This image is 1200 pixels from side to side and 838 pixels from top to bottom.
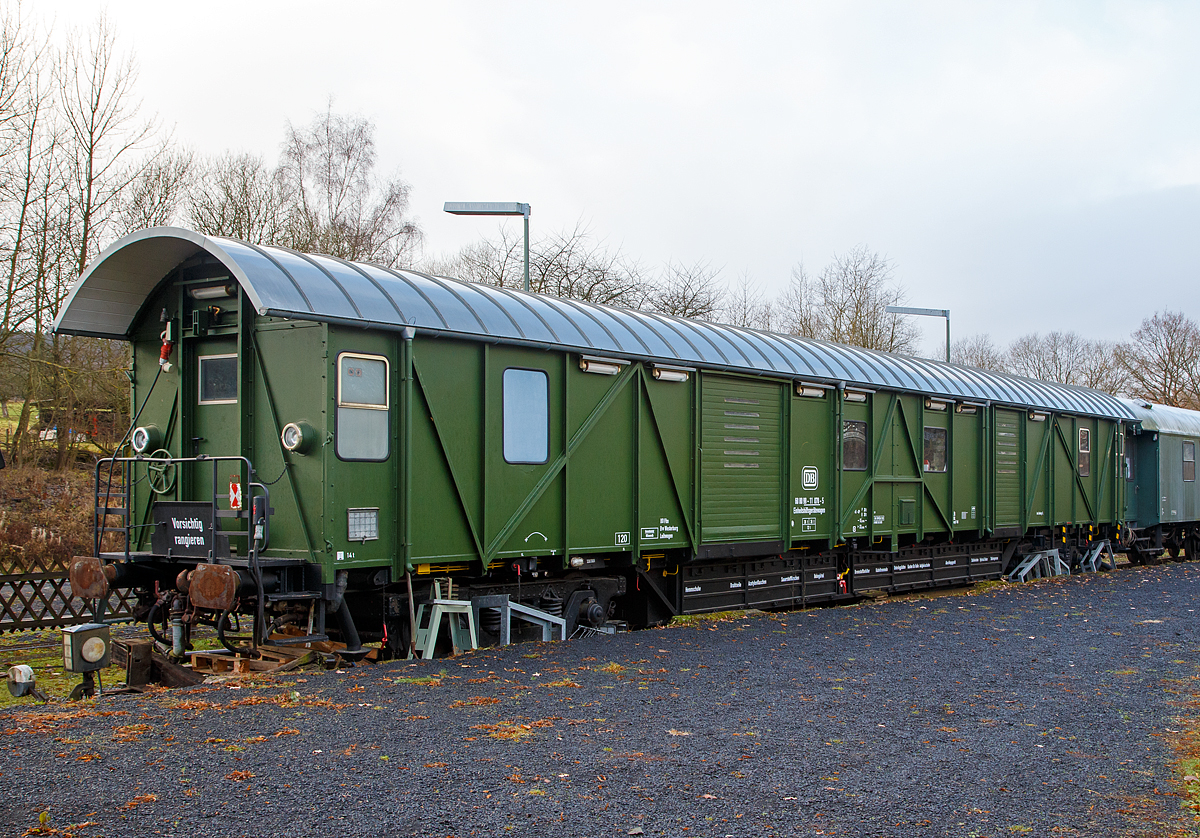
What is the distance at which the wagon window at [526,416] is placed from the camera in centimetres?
956

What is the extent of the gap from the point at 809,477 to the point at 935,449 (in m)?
3.75

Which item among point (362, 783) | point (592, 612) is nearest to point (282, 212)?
point (592, 612)

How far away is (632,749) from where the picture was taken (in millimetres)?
5832

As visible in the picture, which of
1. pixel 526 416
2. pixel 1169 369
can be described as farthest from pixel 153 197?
pixel 1169 369

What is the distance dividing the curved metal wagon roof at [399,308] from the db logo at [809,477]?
124 centimetres

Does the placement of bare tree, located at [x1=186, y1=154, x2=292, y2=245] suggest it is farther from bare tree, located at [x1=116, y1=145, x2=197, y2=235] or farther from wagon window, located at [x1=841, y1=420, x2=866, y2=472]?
wagon window, located at [x1=841, y1=420, x2=866, y2=472]

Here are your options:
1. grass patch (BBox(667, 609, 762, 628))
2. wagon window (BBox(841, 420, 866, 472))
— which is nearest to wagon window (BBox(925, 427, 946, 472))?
wagon window (BBox(841, 420, 866, 472))

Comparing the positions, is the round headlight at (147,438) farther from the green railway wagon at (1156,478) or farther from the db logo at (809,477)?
the green railway wagon at (1156,478)

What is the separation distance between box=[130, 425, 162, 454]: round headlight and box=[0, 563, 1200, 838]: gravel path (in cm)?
332

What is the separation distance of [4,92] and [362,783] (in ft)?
65.3

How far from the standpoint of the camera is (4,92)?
63.6ft

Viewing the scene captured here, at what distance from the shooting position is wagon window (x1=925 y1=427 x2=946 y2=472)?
621 inches

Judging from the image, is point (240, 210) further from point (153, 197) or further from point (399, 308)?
point (399, 308)

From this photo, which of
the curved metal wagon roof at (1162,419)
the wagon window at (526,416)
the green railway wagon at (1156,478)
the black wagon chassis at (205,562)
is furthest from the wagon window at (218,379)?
the curved metal wagon roof at (1162,419)
